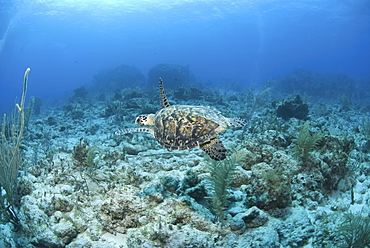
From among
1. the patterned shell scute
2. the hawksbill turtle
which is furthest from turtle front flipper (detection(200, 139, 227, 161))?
the patterned shell scute

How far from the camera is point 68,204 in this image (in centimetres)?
396

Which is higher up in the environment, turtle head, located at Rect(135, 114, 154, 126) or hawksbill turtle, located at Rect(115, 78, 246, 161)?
hawksbill turtle, located at Rect(115, 78, 246, 161)

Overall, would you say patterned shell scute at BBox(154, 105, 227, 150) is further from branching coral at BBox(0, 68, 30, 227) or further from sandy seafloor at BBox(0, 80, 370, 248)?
branching coral at BBox(0, 68, 30, 227)

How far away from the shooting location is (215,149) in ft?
12.5

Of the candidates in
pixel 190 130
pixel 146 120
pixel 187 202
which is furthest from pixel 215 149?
pixel 146 120

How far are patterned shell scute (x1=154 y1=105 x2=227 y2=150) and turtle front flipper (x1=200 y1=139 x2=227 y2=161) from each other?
0.38ft

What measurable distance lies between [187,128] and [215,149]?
0.78 m

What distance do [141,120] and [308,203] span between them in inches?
172

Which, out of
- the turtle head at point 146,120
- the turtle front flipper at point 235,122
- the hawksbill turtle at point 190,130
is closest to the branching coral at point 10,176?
the turtle head at point 146,120

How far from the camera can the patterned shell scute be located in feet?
13.5

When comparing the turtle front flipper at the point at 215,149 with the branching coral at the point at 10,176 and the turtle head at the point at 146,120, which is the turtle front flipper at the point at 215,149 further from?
the branching coral at the point at 10,176

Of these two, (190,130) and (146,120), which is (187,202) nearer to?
(190,130)

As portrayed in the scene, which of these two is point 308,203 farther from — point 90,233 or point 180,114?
point 90,233

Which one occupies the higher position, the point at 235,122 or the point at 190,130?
the point at 190,130
